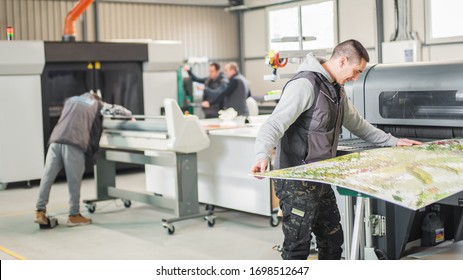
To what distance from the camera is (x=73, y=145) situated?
16.3ft

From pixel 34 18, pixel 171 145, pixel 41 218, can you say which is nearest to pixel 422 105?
pixel 171 145

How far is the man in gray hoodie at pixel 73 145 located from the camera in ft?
16.3

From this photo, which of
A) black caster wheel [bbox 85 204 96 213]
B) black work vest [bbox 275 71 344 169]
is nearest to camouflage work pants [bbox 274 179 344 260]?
black work vest [bbox 275 71 344 169]

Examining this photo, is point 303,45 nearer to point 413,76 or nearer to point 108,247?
point 413,76

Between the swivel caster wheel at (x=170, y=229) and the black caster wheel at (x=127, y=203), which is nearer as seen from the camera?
the swivel caster wheel at (x=170, y=229)

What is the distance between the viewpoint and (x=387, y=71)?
3.54 meters

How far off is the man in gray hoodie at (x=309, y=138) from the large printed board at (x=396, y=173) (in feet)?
0.42

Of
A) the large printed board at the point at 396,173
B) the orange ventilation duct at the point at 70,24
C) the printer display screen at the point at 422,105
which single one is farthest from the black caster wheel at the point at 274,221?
the orange ventilation duct at the point at 70,24

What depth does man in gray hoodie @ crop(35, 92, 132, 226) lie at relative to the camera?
16.3 ft

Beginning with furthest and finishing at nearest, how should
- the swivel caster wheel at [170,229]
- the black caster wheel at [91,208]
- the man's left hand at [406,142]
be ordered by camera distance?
the black caster wheel at [91,208]
the swivel caster wheel at [170,229]
the man's left hand at [406,142]

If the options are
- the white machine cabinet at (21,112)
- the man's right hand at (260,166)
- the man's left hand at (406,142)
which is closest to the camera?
the man's right hand at (260,166)

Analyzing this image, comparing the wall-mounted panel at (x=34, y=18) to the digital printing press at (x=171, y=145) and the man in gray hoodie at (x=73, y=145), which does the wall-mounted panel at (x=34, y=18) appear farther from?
the man in gray hoodie at (x=73, y=145)

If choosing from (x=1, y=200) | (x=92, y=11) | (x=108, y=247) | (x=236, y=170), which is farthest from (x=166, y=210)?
(x=92, y=11)

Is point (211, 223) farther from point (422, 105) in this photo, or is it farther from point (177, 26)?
point (177, 26)
